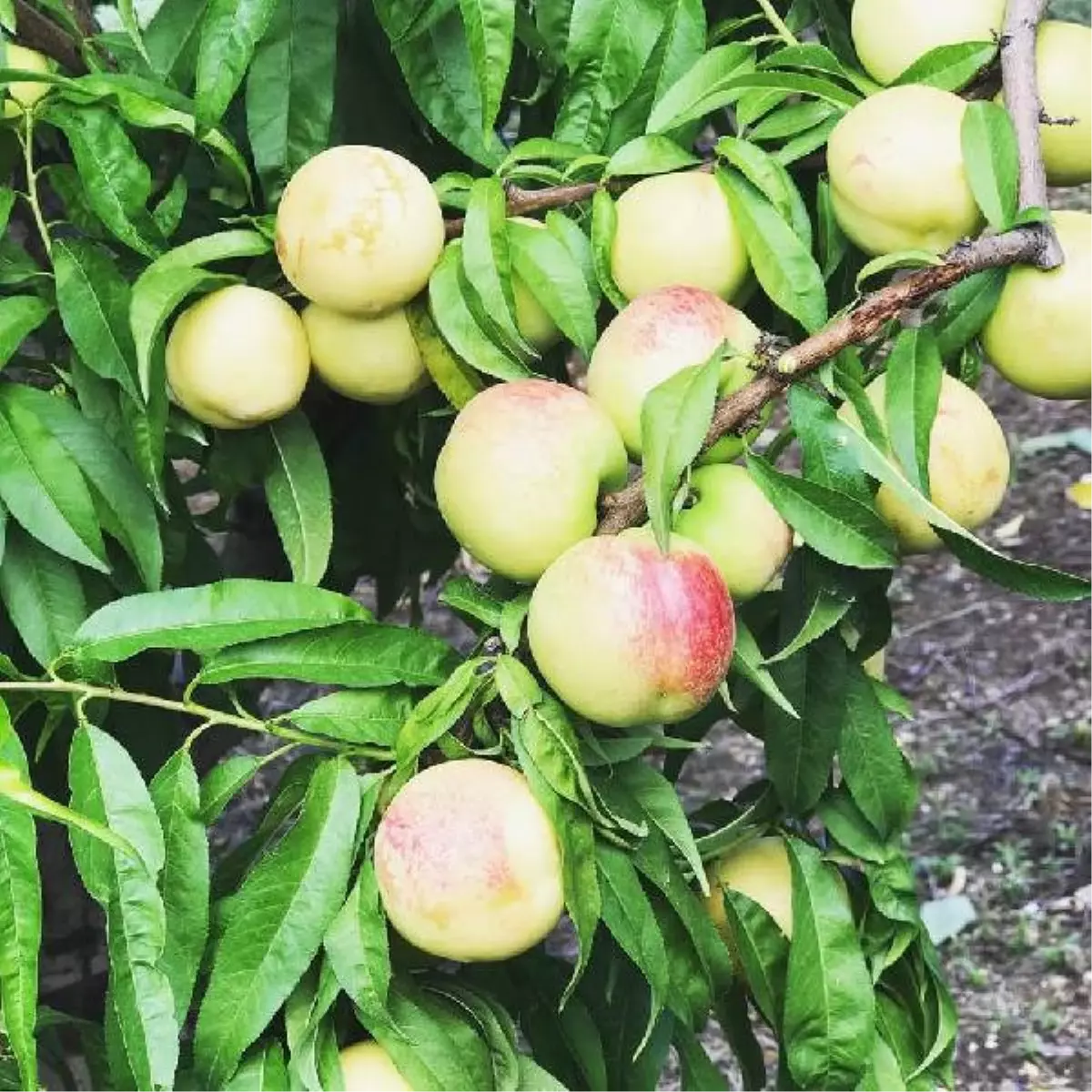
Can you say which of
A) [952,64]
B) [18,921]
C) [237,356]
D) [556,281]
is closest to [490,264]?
[556,281]

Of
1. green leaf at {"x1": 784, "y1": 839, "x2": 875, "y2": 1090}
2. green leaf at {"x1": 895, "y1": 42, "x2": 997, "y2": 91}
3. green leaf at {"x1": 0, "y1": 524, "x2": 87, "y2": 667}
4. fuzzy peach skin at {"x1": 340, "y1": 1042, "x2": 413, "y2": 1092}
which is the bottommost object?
green leaf at {"x1": 784, "y1": 839, "x2": 875, "y2": 1090}

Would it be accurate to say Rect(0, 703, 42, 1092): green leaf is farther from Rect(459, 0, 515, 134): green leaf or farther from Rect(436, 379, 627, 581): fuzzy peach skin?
Rect(459, 0, 515, 134): green leaf

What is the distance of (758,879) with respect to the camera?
89 centimetres

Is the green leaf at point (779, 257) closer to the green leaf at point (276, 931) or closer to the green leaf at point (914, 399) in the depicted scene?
the green leaf at point (914, 399)

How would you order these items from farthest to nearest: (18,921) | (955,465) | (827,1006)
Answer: (827,1006) < (955,465) < (18,921)

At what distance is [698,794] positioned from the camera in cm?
224

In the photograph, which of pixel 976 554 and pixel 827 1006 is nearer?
pixel 976 554

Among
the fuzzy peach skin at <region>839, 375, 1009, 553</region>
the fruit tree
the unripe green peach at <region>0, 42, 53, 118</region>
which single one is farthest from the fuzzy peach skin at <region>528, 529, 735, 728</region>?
the unripe green peach at <region>0, 42, 53, 118</region>

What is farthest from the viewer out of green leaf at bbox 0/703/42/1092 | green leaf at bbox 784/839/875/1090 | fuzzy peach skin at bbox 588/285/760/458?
green leaf at bbox 784/839/875/1090

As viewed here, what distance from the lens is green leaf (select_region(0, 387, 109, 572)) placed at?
30.2 inches

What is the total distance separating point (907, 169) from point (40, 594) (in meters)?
0.47

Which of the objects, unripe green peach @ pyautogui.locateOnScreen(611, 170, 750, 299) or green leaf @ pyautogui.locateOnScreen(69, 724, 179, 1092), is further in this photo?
unripe green peach @ pyautogui.locateOnScreen(611, 170, 750, 299)

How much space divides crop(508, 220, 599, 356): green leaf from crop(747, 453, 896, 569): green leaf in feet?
0.43

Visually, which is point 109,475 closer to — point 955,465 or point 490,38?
point 490,38
